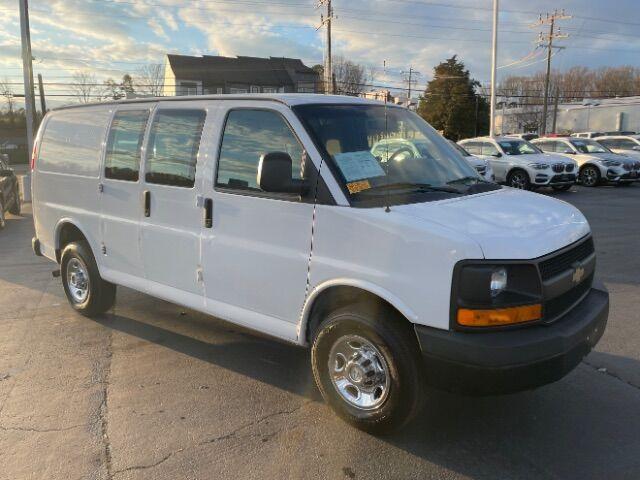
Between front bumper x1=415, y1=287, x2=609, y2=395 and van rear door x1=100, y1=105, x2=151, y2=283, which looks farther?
van rear door x1=100, y1=105, x2=151, y2=283

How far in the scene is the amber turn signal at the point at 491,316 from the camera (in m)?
2.92

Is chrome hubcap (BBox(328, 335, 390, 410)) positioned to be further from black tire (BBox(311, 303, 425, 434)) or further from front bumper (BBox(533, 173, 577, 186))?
front bumper (BBox(533, 173, 577, 186))

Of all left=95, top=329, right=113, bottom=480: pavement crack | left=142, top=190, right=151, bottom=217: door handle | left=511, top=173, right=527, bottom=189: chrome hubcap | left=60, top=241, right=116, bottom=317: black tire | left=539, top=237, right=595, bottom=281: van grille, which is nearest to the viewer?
left=539, top=237, right=595, bottom=281: van grille

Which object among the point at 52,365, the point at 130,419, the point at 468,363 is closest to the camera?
the point at 468,363

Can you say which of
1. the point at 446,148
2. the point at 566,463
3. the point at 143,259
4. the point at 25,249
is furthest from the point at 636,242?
the point at 25,249

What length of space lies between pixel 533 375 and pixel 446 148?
207 centimetres

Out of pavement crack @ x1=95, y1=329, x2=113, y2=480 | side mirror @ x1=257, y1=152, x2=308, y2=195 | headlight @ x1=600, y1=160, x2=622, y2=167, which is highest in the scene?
side mirror @ x1=257, y1=152, x2=308, y2=195

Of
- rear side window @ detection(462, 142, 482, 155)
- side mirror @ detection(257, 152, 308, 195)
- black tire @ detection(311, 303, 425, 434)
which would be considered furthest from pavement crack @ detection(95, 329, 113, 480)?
rear side window @ detection(462, 142, 482, 155)

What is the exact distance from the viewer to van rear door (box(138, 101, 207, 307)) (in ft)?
13.8

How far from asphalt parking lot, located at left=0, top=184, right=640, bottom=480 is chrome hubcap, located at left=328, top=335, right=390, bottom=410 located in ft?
0.76

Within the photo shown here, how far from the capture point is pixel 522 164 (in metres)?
17.5

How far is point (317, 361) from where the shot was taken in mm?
3564

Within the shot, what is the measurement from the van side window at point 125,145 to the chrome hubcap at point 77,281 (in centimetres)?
122

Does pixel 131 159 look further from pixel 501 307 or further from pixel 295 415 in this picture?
pixel 501 307
